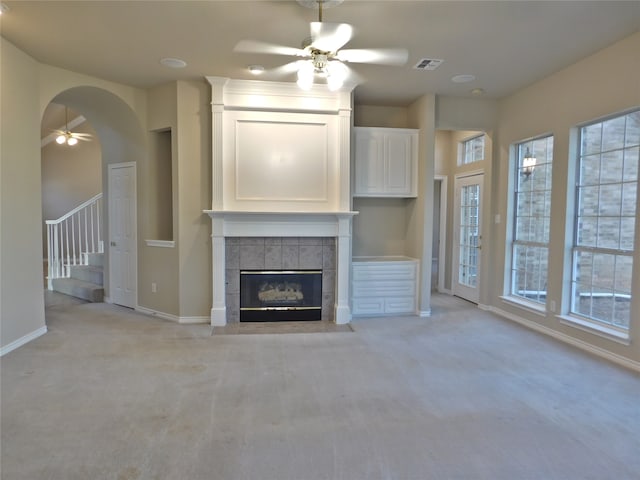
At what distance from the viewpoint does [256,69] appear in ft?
13.4

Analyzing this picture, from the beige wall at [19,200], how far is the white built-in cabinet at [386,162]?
3601 mm

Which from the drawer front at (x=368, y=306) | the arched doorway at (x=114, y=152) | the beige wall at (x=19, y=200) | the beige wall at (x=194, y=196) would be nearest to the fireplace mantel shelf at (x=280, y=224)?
the beige wall at (x=194, y=196)

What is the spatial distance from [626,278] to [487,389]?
1.87 m

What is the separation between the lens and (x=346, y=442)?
2.21 meters

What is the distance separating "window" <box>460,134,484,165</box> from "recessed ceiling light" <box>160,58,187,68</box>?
4313 mm

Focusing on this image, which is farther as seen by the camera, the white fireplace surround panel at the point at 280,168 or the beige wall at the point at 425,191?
the beige wall at the point at 425,191

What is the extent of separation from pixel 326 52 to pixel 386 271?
115 inches

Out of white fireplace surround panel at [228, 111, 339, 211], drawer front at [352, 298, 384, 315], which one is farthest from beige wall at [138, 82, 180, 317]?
drawer front at [352, 298, 384, 315]

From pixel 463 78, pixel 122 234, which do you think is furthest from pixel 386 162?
pixel 122 234

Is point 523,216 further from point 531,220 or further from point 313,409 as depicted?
point 313,409

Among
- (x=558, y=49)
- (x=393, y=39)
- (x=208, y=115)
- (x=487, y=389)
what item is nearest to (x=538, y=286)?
(x=487, y=389)

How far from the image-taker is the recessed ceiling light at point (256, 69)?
13.2 ft

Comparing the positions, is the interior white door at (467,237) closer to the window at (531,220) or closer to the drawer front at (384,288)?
the window at (531,220)

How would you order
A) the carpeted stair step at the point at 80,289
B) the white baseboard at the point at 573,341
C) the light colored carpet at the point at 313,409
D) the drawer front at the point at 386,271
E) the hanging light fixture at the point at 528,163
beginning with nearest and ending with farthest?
1. the light colored carpet at the point at 313,409
2. the white baseboard at the point at 573,341
3. the hanging light fixture at the point at 528,163
4. the drawer front at the point at 386,271
5. the carpeted stair step at the point at 80,289
